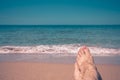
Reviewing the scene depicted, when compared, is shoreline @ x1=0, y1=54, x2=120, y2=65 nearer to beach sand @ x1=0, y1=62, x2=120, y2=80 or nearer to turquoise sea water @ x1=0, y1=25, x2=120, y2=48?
beach sand @ x1=0, y1=62, x2=120, y2=80

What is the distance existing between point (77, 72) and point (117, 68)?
3.93m

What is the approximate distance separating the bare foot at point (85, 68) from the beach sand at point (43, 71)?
2562 millimetres

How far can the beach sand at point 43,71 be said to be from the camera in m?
7.61

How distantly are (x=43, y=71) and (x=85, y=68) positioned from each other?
3592 mm

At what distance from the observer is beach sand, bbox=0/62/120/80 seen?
25.0 feet

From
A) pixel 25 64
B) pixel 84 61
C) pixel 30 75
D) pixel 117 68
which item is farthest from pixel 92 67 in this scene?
pixel 25 64

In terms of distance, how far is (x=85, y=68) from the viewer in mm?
4918

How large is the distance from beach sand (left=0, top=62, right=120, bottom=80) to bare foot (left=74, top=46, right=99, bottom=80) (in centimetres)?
256

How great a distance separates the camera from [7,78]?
7.55 m

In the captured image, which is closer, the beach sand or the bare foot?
the bare foot

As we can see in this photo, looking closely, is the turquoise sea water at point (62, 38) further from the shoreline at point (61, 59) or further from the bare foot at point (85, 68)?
the bare foot at point (85, 68)

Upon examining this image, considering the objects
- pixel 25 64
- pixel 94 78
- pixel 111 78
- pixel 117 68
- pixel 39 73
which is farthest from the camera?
pixel 25 64

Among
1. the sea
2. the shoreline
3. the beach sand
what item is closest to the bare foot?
the beach sand

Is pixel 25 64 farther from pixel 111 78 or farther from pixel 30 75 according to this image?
pixel 111 78
